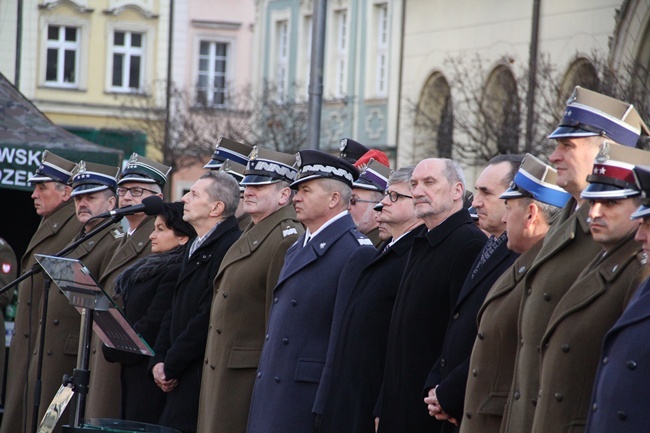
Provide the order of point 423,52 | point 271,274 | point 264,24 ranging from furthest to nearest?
point 264,24 → point 423,52 → point 271,274

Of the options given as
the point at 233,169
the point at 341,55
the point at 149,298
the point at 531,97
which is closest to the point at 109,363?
the point at 149,298

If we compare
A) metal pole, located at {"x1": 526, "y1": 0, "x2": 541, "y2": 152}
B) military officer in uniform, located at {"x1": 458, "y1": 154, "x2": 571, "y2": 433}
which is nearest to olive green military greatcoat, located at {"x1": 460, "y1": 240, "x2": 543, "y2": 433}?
military officer in uniform, located at {"x1": 458, "y1": 154, "x2": 571, "y2": 433}

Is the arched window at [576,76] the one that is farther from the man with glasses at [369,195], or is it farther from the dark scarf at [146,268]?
the dark scarf at [146,268]

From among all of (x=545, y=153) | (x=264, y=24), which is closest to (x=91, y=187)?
(x=545, y=153)

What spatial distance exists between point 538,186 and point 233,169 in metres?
3.85

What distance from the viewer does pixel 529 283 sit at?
19.0 feet

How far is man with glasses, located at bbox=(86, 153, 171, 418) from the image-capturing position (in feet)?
30.3

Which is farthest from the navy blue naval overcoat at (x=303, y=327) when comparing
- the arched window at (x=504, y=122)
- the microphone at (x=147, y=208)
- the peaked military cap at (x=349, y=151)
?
the arched window at (x=504, y=122)

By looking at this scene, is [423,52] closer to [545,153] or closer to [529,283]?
[545,153]

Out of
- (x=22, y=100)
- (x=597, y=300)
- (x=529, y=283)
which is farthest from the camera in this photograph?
(x=22, y=100)

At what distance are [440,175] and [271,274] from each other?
4.96ft

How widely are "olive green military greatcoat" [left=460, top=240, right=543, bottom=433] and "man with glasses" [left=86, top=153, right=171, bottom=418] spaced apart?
3605 millimetres

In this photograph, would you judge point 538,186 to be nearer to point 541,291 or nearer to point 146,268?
point 541,291

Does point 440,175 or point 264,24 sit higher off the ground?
point 264,24
